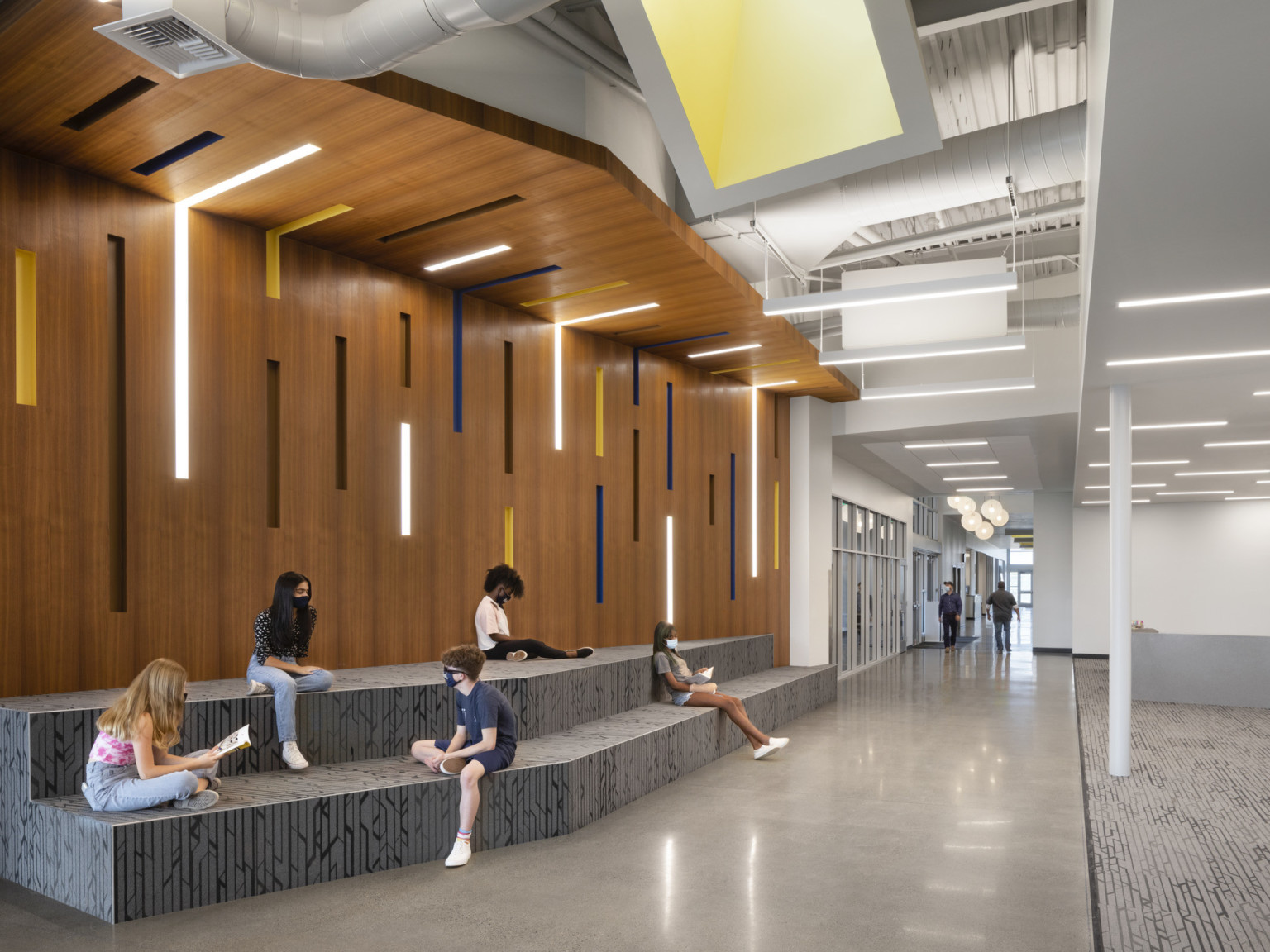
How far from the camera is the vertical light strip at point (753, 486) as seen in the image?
463 inches

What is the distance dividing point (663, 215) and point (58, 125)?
3.58 m

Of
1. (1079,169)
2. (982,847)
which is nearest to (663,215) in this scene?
(1079,169)

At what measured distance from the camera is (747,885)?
4578mm

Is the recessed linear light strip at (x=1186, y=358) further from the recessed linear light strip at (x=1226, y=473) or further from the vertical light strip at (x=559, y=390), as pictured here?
the recessed linear light strip at (x=1226, y=473)

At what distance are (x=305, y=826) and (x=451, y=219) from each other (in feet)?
12.7

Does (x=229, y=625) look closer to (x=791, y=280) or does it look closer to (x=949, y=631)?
(x=791, y=280)

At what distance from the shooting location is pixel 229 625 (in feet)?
19.4

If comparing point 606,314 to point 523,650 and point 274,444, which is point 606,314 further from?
point 274,444

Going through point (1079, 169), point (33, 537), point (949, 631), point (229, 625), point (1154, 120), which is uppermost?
point (1079, 169)

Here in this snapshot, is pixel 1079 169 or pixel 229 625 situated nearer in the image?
pixel 229 625

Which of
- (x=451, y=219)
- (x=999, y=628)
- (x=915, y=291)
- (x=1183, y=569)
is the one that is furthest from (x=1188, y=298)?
(x=999, y=628)

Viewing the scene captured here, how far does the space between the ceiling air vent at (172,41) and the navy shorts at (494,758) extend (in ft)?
11.8

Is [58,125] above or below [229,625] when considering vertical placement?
above

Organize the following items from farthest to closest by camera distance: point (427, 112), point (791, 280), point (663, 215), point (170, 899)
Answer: point (791, 280) < point (663, 215) < point (427, 112) < point (170, 899)
